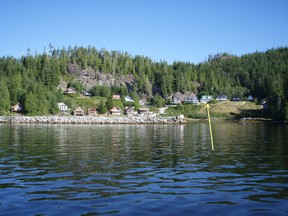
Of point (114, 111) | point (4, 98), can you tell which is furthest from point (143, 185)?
point (114, 111)

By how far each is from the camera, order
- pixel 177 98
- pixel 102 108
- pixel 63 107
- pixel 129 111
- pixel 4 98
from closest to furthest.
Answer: pixel 4 98, pixel 63 107, pixel 102 108, pixel 129 111, pixel 177 98

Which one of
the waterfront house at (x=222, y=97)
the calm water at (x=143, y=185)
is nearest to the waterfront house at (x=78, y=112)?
the waterfront house at (x=222, y=97)

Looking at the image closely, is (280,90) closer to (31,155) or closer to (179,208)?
(31,155)

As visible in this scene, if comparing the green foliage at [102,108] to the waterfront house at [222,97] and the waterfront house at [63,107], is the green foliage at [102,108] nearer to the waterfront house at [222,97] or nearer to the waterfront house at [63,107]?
the waterfront house at [63,107]

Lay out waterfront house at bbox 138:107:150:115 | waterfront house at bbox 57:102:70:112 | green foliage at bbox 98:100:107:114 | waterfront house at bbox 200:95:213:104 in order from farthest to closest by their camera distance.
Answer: waterfront house at bbox 200:95:213:104 → waterfront house at bbox 138:107:150:115 → green foliage at bbox 98:100:107:114 → waterfront house at bbox 57:102:70:112

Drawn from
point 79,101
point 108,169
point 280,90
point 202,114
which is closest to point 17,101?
point 79,101

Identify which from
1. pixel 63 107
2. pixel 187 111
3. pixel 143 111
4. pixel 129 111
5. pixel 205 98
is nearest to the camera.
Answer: pixel 63 107

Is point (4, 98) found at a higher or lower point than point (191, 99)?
lower

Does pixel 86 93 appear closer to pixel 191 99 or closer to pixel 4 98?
pixel 4 98

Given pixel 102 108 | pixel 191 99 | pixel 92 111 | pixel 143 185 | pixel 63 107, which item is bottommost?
pixel 143 185

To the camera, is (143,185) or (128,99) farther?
(128,99)

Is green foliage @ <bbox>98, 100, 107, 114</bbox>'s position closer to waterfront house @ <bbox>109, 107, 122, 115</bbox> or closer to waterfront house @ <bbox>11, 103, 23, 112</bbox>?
waterfront house @ <bbox>109, 107, 122, 115</bbox>

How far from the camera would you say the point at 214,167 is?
23156mm

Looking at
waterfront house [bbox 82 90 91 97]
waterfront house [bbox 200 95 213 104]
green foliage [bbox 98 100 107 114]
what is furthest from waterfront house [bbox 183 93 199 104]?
green foliage [bbox 98 100 107 114]
